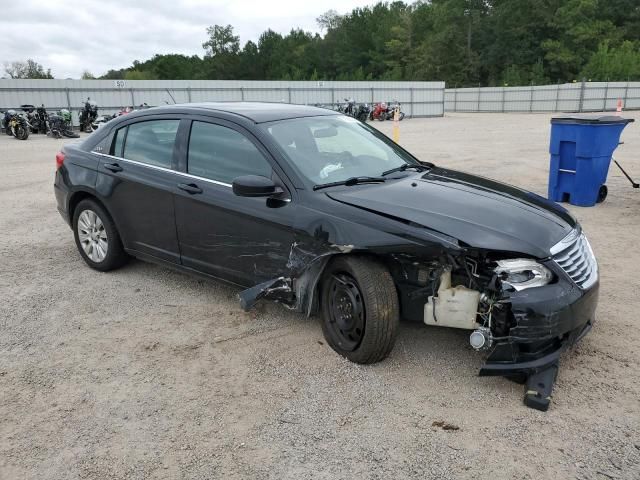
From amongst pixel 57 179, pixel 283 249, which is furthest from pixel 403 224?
pixel 57 179

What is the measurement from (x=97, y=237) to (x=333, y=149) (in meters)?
2.54

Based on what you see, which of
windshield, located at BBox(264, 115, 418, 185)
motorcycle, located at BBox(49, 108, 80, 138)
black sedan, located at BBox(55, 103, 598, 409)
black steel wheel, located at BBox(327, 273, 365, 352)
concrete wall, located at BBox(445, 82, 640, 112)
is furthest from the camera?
concrete wall, located at BBox(445, 82, 640, 112)

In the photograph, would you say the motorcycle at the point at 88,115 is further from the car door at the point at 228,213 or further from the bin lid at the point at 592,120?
the car door at the point at 228,213

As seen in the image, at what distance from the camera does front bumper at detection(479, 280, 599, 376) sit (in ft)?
9.80

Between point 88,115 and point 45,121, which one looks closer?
point 45,121

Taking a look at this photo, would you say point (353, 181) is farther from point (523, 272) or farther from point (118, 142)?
point (118, 142)

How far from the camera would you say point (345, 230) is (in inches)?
133

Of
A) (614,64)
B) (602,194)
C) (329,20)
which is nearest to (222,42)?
(329,20)

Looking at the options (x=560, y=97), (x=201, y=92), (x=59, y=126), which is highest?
(x=201, y=92)

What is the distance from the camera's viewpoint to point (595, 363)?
11.5ft

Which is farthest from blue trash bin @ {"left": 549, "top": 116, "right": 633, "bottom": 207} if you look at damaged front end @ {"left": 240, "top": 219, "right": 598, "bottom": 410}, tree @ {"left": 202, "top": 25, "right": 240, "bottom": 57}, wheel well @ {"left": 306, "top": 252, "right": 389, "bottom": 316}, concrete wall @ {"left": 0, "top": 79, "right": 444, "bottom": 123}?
tree @ {"left": 202, "top": 25, "right": 240, "bottom": 57}

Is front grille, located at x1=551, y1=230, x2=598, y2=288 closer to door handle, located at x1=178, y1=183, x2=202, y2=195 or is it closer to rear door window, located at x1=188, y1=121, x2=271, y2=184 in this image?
rear door window, located at x1=188, y1=121, x2=271, y2=184

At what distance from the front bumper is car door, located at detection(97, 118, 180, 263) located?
8.78 ft

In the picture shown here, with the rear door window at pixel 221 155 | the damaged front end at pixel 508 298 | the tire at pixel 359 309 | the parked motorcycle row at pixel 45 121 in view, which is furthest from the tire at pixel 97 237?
the parked motorcycle row at pixel 45 121
